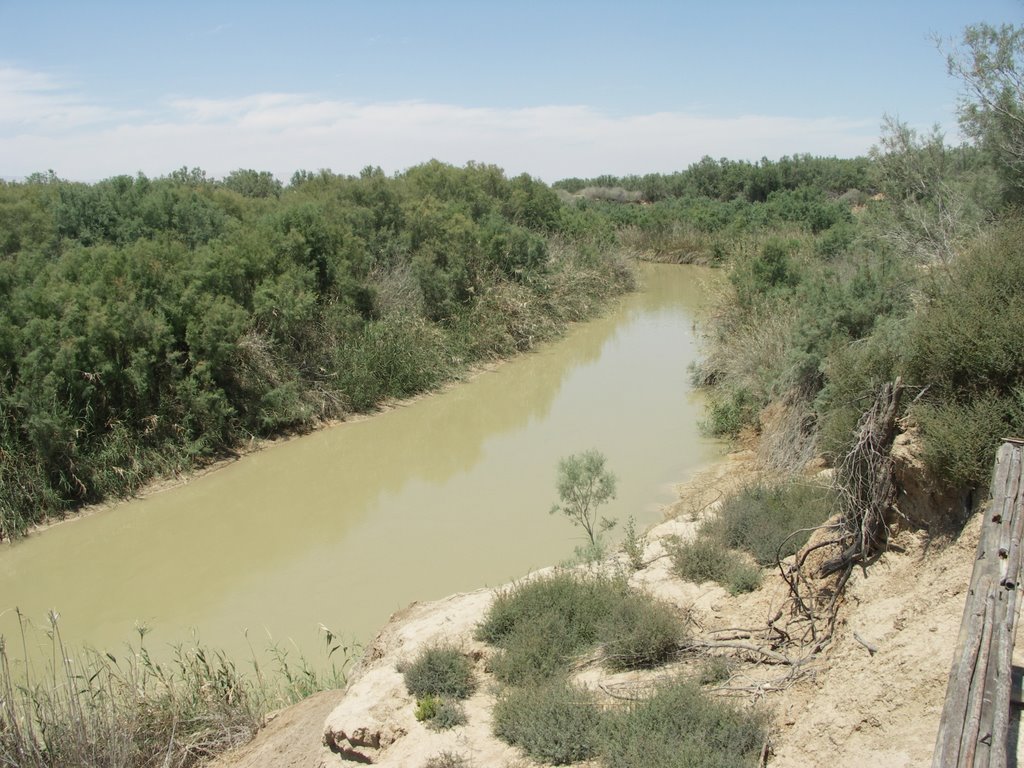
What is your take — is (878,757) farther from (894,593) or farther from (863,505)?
(863,505)

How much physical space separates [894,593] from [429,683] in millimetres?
3036

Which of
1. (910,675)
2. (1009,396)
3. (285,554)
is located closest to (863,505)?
(1009,396)

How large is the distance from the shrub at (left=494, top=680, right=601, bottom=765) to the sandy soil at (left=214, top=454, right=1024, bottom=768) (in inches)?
4.5

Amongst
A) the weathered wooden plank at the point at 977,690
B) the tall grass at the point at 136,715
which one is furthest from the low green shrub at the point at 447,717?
the weathered wooden plank at the point at 977,690

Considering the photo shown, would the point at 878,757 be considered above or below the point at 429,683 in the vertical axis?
above

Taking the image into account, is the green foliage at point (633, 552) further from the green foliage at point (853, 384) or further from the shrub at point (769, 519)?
the green foliage at point (853, 384)

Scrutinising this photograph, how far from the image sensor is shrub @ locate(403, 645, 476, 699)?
17.8 ft

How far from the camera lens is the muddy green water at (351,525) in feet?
29.1

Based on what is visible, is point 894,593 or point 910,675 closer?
point 910,675

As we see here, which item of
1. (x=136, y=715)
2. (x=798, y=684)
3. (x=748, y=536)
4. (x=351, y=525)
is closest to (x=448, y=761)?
(x=798, y=684)

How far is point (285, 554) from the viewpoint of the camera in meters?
10.3

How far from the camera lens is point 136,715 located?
5.67 meters

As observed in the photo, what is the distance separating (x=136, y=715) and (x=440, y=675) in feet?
7.09

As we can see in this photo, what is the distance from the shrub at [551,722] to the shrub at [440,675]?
1.38ft
